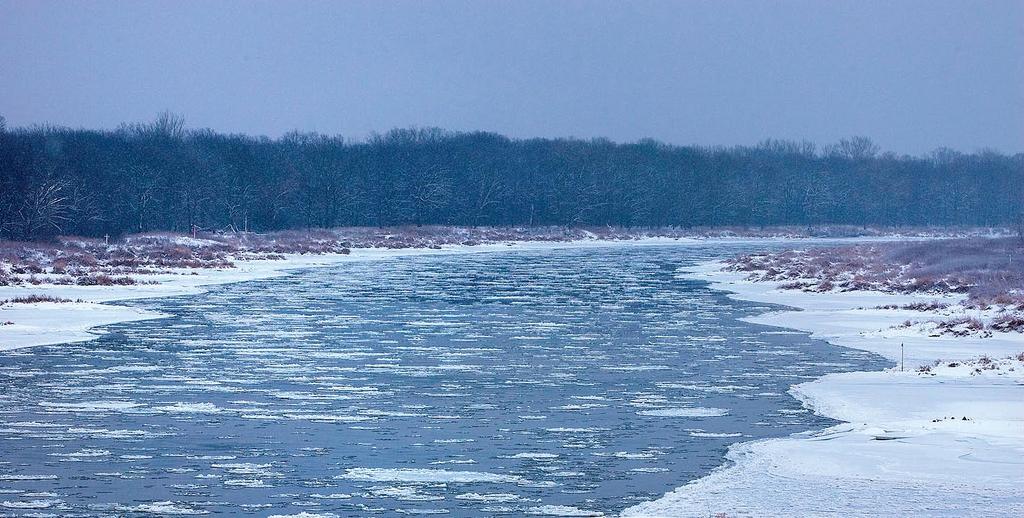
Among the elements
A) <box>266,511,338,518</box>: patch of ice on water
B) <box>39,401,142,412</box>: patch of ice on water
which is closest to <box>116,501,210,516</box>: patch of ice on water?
<box>266,511,338,518</box>: patch of ice on water

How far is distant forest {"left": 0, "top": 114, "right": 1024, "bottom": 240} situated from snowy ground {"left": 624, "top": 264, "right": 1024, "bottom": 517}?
184ft

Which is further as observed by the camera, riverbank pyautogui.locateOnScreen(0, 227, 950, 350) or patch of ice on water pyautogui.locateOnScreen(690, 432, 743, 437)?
riverbank pyautogui.locateOnScreen(0, 227, 950, 350)

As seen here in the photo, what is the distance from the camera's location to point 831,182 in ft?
523

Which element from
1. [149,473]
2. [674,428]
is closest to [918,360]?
[674,428]

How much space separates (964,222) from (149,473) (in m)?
169

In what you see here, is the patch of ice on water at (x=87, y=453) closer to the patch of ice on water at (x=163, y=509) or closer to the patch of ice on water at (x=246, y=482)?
the patch of ice on water at (x=246, y=482)

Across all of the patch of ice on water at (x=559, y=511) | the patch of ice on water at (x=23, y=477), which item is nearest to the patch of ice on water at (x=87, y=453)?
the patch of ice on water at (x=23, y=477)

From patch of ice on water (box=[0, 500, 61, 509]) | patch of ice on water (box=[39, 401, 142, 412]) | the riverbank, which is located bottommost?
patch of ice on water (box=[0, 500, 61, 509])

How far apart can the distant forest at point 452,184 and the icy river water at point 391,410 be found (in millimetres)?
45902

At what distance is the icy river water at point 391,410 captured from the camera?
1071 centimetres

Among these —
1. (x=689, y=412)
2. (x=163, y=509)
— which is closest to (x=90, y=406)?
(x=163, y=509)

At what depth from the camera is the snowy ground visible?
396 inches

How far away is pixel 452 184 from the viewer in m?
125

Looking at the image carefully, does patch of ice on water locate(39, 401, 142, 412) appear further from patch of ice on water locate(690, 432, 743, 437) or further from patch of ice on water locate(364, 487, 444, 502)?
patch of ice on water locate(690, 432, 743, 437)
